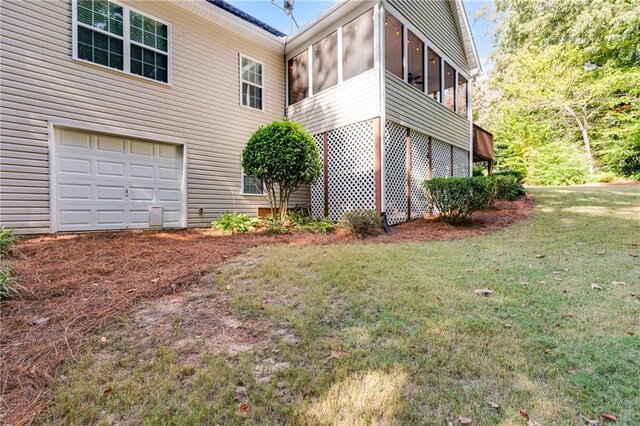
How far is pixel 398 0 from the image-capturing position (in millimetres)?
7879

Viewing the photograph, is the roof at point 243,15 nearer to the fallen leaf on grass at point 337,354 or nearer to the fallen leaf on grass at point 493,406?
the fallen leaf on grass at point 337,354

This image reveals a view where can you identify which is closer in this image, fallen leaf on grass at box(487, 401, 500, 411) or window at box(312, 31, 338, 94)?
fallen leaf on grass at box(487, 401, 500, 411)

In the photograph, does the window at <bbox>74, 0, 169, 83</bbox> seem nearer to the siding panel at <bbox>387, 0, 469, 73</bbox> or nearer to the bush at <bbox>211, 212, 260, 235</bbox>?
the bush at <bbox>211, 212, 260, 235</bbox>

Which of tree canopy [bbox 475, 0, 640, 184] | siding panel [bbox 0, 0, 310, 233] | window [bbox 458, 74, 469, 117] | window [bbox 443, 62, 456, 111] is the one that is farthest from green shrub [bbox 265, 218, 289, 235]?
tree canopy [bbox 475, 0, 640, 184]

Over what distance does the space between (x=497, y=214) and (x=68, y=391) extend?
9104 mm

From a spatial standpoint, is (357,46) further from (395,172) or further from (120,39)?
(120,39)

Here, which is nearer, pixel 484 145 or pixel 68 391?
pixel 68 391

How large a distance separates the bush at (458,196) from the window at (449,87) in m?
4.77

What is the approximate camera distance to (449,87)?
36.2 feet

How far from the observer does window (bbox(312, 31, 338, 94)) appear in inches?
336

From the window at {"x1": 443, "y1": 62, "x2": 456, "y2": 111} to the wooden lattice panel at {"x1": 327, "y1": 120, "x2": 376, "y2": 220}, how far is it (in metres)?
4.57

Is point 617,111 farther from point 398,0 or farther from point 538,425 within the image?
point 538,425

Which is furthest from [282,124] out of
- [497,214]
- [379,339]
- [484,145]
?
[484,145]

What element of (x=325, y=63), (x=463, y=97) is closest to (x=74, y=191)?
(x=325, y=63)
